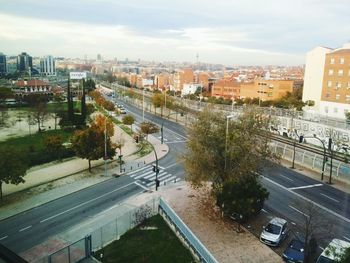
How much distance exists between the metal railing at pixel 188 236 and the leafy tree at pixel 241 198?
10.0 feet

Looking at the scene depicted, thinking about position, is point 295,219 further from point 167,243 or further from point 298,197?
point 167,243

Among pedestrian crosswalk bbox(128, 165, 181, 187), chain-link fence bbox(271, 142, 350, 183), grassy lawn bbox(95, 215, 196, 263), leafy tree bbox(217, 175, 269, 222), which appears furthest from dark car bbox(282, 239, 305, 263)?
chain-link fence bbox(271, 142, 350, 183)

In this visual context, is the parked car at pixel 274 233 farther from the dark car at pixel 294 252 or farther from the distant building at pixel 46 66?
the distant building at pixel 46 66

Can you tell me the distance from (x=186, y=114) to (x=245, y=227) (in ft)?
149

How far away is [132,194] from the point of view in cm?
2769

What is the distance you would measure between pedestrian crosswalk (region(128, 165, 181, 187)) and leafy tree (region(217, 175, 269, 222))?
31.8 feet

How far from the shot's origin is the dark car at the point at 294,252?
58.0ft

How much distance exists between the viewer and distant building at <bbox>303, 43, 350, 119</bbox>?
60603 mm

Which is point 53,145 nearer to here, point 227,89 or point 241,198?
point 241,198

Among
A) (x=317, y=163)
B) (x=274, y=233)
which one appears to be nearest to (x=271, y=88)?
(x=317, y=163)

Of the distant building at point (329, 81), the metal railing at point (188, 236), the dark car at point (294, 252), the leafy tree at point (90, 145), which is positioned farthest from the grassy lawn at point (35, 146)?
the distant building at point (329, 81)

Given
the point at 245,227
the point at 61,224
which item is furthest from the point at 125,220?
the point at 245,227

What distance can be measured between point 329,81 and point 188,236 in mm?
54718

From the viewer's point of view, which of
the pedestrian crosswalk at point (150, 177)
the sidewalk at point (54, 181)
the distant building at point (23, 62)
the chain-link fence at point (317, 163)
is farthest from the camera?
the distant building at point (23, 62)
